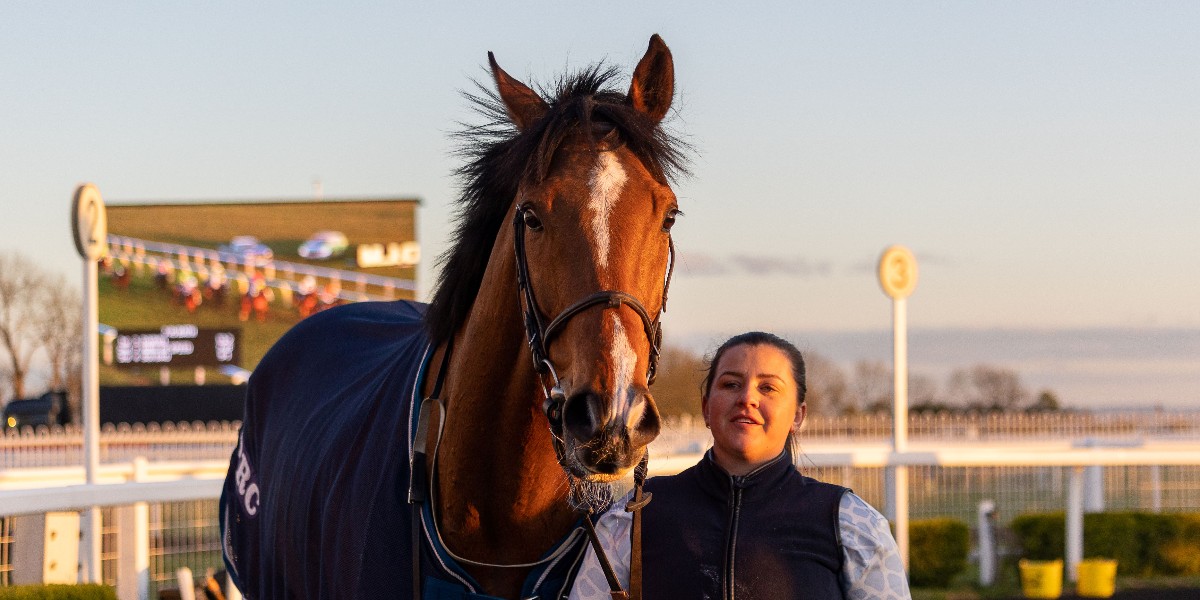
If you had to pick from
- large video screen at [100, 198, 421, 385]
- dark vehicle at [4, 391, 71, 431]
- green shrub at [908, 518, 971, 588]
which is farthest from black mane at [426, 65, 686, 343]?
dark vehicle at [4, 391, 71, 431]

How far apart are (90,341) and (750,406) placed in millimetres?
4116

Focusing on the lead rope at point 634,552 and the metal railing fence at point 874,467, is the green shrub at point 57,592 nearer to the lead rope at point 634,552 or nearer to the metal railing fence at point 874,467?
the metal railing fence at point 874,467

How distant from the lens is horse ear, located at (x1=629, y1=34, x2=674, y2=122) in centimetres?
257

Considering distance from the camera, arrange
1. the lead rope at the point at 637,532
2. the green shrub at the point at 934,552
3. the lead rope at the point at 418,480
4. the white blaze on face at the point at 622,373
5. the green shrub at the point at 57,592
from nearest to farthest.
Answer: the white blaze on face at the point at 622,373 → the lead rope at the point at 637,532 → the lead rope at the point at 418,480 → the green shrub at the point at 57,592 → the green shrub at the point at 934,552

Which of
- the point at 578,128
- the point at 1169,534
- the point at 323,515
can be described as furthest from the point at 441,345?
the point at 1169,534

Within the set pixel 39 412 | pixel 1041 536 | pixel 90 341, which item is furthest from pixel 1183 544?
pixel 39 412

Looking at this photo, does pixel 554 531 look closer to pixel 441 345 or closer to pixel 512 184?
pixel 441 345

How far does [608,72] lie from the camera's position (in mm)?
2611

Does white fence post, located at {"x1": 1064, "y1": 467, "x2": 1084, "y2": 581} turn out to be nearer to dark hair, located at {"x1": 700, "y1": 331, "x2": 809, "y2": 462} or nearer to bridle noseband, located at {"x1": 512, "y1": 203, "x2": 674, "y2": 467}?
dark hair, located at {"x1": 700, "y1": 331, "x2": 809, "y2": 462}

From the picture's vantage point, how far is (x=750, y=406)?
2301 mm

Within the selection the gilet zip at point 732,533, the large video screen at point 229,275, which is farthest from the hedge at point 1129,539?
the large video screen at point 229,275

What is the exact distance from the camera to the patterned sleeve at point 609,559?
234cm

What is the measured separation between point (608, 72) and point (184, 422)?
17718 millimetres

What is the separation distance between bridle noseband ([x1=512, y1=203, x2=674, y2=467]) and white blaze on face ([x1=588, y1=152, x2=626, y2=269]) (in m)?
0.08
